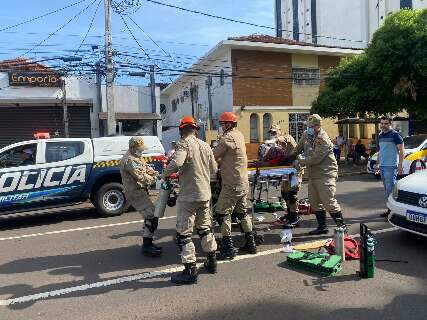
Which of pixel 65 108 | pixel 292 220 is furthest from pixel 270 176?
pixel 65 108

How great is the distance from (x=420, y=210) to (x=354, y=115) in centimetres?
1547

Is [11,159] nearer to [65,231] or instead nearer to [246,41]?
[65,231]

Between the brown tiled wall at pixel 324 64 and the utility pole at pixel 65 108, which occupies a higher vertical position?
the brown tiled wall at pixel 324 64

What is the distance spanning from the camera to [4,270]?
6.21m

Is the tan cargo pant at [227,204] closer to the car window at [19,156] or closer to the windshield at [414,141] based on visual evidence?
the car window at [19,156]

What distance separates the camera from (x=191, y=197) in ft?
17.6

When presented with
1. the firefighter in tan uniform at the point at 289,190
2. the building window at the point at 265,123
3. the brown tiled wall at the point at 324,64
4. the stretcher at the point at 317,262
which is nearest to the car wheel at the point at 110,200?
the firefighter in tan uniform at the point at 289,190

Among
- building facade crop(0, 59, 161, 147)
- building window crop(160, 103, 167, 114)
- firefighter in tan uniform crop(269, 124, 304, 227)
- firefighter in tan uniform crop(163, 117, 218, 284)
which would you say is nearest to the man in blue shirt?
firefighter in tan uniform crop(269, 124, 304, 227)

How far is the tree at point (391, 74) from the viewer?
17422 mm

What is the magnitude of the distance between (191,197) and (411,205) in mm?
3092

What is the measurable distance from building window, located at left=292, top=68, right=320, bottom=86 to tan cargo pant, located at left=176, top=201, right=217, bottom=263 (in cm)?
2178

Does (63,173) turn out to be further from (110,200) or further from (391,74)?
(391,74)


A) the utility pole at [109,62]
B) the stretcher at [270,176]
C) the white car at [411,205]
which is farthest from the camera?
the utility pole at [109,62]

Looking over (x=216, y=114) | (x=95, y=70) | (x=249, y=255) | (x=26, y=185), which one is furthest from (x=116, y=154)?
(x=216, y=114)
